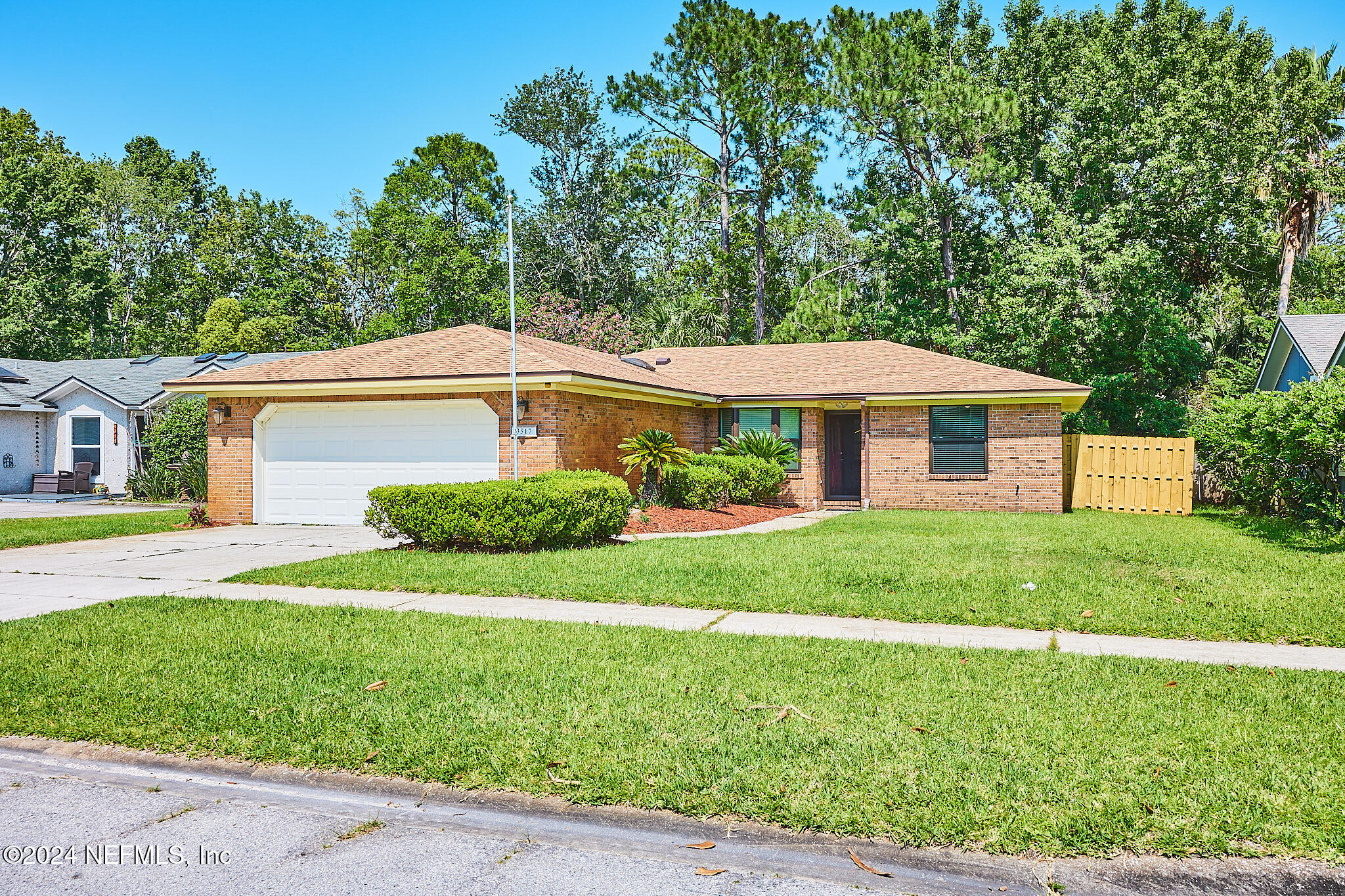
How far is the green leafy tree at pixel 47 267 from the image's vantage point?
124 feet

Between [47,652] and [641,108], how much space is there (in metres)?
30.8

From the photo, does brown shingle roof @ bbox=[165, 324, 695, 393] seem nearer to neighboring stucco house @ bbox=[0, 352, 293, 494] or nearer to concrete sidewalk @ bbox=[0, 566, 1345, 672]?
concrete sidewalk @ bbox=[0, 566, 1345, 672]

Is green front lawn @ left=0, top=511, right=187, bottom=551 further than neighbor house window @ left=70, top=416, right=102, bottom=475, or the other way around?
neighbor house window @ left=70, top=416, right=102, bottom=475

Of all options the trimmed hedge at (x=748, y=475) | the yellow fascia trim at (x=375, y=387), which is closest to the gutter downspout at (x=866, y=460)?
the trimmed hedge at (x=748, y=475)

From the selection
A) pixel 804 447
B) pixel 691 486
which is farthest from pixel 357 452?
pixel 804 447

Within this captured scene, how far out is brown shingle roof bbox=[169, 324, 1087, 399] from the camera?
1576cm

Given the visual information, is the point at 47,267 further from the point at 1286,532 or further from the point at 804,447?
the point at 1286,532

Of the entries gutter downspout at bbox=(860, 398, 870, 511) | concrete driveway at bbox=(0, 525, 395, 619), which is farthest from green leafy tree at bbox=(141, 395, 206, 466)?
gutter downspout at bbox=(860, 398, 870, 511)

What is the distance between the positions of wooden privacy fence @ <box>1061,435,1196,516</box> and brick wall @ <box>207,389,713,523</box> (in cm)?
913

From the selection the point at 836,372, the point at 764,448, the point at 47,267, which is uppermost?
the point at 47,267

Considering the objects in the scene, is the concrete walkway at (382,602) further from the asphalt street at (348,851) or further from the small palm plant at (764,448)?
the small palm plant at (764,448)

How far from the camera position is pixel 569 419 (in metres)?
15.1

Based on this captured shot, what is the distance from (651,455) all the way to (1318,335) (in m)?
15.0

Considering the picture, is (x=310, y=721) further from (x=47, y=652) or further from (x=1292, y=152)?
(x=1292, y=152)
